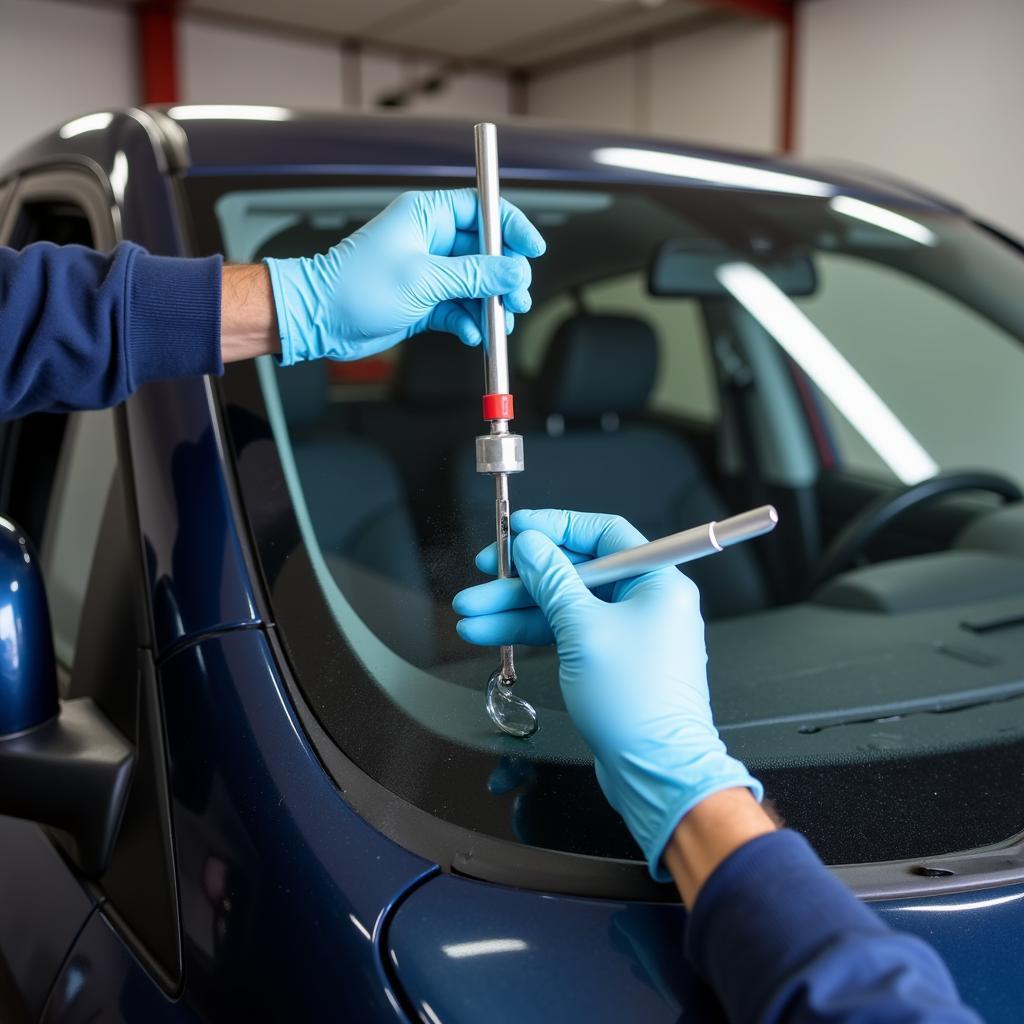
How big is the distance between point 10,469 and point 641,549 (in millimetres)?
940

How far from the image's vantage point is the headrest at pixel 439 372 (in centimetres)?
228

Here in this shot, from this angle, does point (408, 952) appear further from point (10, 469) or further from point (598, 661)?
point (10, 469)

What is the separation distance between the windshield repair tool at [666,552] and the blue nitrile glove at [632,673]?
0.01 m

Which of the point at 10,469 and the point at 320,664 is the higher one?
the point at 10,469

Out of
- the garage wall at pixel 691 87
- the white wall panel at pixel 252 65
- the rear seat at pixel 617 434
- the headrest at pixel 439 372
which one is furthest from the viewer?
the white wall panel at pixel 252 65

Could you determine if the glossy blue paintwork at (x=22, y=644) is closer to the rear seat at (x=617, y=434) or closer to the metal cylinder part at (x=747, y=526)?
the metal cylinder part at (x=747, y=526)

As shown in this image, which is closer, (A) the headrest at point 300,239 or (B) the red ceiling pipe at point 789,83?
(A) the headrest at point 300,239

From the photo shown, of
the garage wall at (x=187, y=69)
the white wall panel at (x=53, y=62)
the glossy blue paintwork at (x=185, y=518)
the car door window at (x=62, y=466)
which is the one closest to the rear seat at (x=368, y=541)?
the glossy blue paintwork at (x=185, y=518)

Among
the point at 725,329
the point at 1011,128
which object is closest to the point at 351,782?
the point at 725,329

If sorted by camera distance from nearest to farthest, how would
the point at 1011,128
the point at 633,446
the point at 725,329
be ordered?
the point at 633,446, the point at 725,329, the point at 1011,128

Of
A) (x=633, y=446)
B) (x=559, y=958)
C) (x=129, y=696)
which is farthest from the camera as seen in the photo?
(x=633, y=446)

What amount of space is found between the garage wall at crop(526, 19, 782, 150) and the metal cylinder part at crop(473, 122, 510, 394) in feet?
18.1

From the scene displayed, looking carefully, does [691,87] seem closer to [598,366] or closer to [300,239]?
[598,366]

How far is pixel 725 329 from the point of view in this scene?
2291mm
